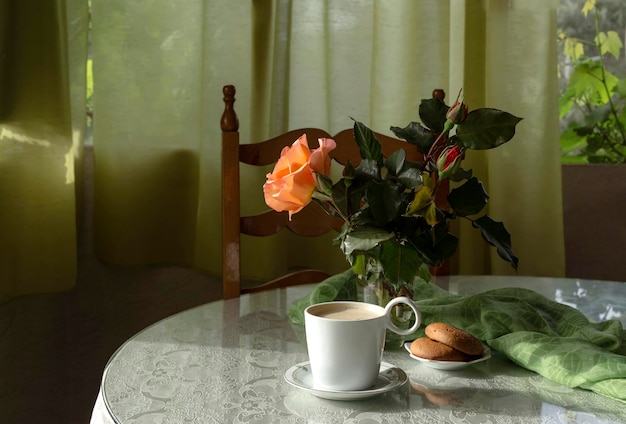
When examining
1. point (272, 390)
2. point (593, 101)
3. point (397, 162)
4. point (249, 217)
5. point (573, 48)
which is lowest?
point (272, 390)

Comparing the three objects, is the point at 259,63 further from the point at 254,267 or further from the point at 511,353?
the point at 511,353

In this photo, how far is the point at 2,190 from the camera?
5.23 ft

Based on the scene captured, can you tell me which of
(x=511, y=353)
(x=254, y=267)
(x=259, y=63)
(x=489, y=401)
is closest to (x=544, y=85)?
(x=259, y=63)

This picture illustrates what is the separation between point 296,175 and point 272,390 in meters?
0.22

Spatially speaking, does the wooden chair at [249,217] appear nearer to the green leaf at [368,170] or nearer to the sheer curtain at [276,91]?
the sheer curtain at [276,91]

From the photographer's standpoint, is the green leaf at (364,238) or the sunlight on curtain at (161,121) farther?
the sunlight on curtain at (161,121)

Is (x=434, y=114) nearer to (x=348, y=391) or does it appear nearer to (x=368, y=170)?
(x=368, y=170)

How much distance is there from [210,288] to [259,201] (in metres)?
0.28

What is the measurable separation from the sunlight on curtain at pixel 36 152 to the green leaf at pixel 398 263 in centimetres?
110

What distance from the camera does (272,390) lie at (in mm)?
753

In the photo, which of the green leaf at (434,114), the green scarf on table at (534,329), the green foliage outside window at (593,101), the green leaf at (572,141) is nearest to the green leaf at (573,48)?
the green foliage outside window at (593,101)

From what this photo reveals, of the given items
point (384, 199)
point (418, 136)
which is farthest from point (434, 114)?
point (384, 199)

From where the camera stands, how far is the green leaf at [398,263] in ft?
2.56

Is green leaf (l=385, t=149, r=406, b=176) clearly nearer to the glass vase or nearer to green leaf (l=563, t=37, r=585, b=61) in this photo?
the glass vase
